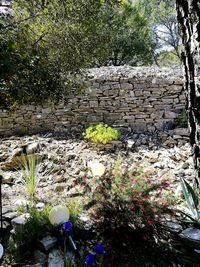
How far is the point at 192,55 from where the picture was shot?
4.80 feet

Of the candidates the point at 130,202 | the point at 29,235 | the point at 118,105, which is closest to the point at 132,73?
the point at 118,105

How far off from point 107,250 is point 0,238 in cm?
104

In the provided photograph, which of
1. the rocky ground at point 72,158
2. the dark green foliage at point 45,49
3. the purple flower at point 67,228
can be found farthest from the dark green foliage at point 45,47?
the rocky ground at point 72,158

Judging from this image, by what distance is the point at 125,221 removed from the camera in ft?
8.66

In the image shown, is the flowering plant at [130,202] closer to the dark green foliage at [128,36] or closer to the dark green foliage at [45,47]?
the dark green foliage at [45,47]

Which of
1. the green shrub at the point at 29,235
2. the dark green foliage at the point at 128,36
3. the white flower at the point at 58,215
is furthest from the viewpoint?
the dark green foliage at the point at 128,36

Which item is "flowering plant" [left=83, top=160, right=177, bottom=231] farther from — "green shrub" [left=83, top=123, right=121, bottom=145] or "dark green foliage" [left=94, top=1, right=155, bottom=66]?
"dark green foliage" [left=94, top=1, right=155, bottom=66]

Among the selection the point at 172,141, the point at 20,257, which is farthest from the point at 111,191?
the point at 172,141

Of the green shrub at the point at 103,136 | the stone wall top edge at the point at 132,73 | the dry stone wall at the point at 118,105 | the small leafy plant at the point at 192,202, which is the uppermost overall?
the stone wall top edge at the point at 132,73

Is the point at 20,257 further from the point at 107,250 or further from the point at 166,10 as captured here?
the point at 166,10

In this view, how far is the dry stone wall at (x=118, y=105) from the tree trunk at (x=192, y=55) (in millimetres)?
4245

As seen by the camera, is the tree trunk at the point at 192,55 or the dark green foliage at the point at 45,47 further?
the dark green foliage at the point at 45,47

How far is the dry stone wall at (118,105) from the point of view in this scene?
5883 mm

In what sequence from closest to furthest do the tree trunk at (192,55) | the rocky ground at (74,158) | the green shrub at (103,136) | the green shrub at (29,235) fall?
the tree trunk at (192,55) → the green shrub at (29,235) → the rocky ground at (74,158) → the green shrub at (103,136)
